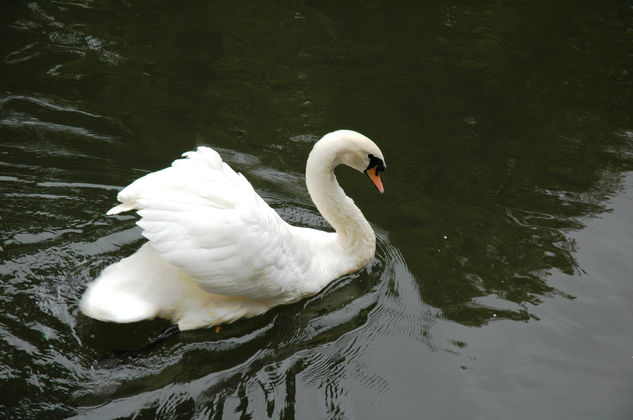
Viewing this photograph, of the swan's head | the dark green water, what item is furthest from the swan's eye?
the dark green water

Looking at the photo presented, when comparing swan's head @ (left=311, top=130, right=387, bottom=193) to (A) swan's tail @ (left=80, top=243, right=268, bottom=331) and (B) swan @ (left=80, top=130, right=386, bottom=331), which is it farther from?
(A) swan's tail @ (left=80, top=243, right=268, bottom=331)

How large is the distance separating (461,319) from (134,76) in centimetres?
461

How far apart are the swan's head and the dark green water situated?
0.87 meters

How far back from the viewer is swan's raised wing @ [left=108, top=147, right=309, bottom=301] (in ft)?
13.6

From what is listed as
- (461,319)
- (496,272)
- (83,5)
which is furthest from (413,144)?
(83,5)

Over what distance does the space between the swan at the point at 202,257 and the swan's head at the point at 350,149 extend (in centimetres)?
2

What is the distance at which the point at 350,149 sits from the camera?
5000 mm

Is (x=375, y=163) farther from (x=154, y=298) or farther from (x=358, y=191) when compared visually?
(x=154, y=298)

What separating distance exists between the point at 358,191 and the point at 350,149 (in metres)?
1.33

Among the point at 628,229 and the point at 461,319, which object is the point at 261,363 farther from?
the point at 628,229

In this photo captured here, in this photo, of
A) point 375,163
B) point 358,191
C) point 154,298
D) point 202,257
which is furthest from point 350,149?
point 154,298

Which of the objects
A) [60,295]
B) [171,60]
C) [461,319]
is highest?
[171,60]

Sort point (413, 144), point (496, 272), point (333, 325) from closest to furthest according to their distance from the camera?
1. point (333, 325)
2. point (496, 272)
3. point (413, 144)

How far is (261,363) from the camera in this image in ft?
14.0
